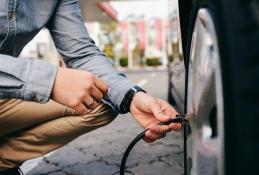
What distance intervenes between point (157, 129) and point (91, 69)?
0.43 m

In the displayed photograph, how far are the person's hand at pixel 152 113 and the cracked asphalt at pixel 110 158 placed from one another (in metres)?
0.77

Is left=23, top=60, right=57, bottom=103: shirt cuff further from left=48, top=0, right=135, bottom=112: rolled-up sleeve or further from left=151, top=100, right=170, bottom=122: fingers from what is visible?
left=48, top=0, right=135, bottom=112: rolled-up sleeve

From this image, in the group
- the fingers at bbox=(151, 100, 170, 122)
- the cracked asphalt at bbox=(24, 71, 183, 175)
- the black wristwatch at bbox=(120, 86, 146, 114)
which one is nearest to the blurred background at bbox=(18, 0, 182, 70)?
the cracked asphalt at bbox=(24, 71, 183, 175)

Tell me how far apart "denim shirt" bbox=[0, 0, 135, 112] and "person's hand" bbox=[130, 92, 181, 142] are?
80 mm

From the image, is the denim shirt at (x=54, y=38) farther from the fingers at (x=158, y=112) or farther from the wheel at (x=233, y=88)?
the wheel at (x=233, y=88)

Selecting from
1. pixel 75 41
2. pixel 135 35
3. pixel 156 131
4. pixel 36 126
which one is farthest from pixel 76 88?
pixel 135 35

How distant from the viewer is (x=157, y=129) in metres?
1.30

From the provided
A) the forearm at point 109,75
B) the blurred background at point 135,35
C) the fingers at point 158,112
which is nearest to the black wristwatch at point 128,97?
the forearm at point 109,75

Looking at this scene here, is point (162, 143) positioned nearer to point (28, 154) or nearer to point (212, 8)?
point (28, 154)

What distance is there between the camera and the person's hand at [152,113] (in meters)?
1.30

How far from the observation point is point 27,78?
1048 millimetres

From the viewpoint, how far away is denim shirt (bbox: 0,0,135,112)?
1.06m

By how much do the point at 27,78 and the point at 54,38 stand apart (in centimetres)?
70

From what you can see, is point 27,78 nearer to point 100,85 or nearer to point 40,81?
point 40,81
